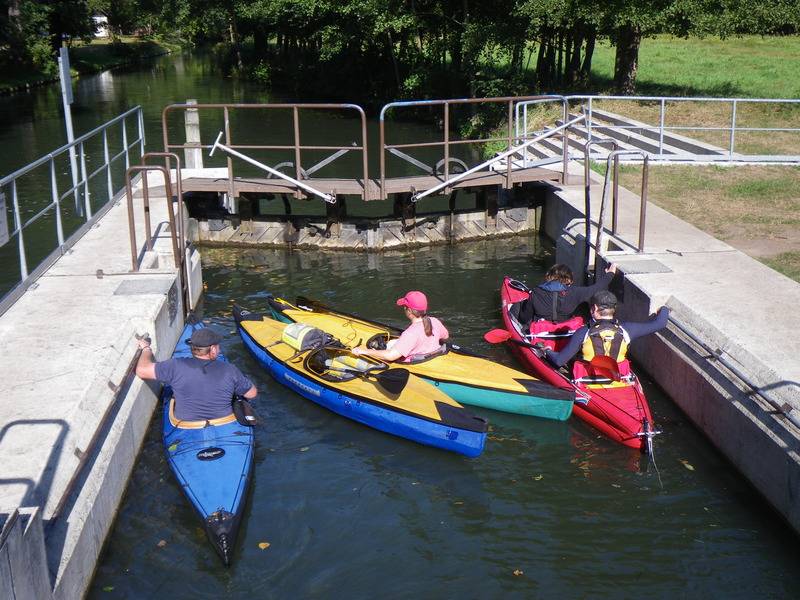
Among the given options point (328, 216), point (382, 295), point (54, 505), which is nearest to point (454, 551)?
point (54, 505)

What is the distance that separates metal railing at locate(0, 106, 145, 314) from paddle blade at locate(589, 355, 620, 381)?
6453 mm

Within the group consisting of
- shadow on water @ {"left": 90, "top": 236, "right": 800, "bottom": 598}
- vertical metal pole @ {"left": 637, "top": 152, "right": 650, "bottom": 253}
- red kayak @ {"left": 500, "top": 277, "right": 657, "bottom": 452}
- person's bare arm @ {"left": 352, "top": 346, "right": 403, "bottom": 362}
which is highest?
vertical metal pole @ {"left": 637, "top": 152, "right": 650, "bottom": 253}

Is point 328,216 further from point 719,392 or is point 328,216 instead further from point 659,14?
point 659,14

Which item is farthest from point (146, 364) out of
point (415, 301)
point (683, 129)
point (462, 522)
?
point (683, 129)

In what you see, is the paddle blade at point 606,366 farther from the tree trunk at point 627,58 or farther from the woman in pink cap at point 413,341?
the tree trunk at point 627,58

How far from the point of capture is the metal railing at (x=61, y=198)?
11172mm

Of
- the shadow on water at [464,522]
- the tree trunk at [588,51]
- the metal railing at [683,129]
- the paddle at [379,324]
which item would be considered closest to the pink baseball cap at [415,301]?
the paddle at [379,324]

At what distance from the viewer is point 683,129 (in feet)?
70.0

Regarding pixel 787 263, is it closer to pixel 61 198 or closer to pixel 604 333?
pixel 604 333

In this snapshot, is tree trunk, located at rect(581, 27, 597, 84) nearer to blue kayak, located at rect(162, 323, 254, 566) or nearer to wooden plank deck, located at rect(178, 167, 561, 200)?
wooden plank deck, located at rect(178, 167, 561, 200)

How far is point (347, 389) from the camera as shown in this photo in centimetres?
989

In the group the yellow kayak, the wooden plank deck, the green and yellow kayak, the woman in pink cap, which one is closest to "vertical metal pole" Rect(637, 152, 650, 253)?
the green and yellow kayak

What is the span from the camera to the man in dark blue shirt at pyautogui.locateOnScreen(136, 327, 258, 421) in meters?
8.62

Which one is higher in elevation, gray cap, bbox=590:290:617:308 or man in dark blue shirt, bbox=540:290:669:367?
gray cap, bbox=590:290:617:308
